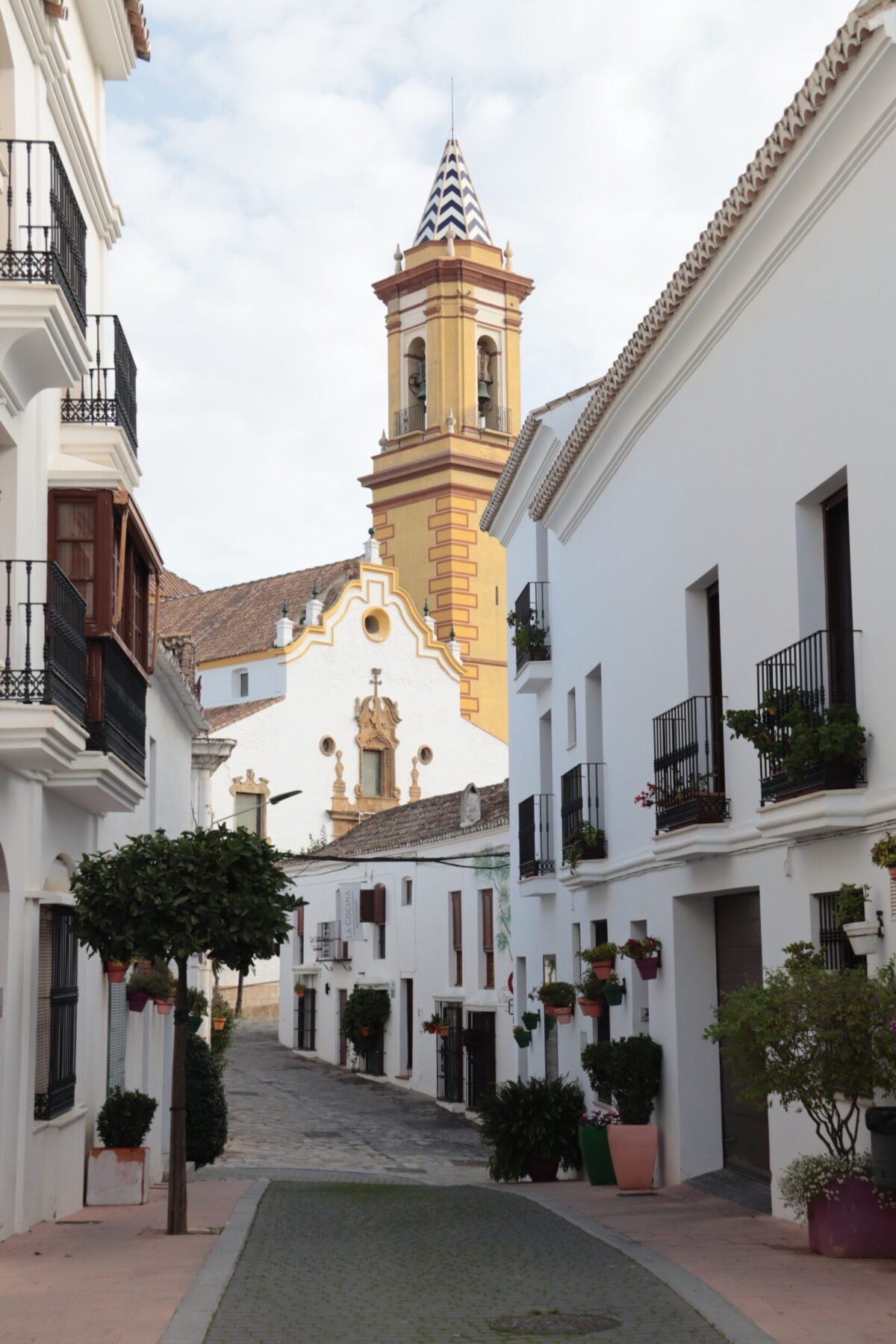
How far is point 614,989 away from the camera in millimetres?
16922

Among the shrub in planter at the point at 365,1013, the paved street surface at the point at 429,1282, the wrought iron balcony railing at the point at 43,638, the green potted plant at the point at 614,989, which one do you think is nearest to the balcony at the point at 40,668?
the wrought iron balcony railing at the point at 43,638

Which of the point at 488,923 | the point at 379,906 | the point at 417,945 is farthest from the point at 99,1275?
the point at 379,906

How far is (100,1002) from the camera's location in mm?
15164

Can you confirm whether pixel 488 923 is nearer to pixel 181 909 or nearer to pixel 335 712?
pixel 181 909

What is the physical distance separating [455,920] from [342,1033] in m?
7.82

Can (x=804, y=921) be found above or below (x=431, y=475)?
below

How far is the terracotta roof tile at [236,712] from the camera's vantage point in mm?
47531

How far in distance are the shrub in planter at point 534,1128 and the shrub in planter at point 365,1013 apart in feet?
57.7

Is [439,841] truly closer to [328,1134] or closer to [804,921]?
[328,1134]

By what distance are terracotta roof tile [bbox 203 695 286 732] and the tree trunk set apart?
1388 inches

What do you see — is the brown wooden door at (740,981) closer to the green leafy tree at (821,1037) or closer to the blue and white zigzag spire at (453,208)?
the green leafy tree at (821,1037)

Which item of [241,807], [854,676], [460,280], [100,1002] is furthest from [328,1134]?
[460,280]

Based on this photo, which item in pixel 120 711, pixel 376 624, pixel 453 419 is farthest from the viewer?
pixel 376 624

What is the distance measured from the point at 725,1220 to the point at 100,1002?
6314 millimetres
